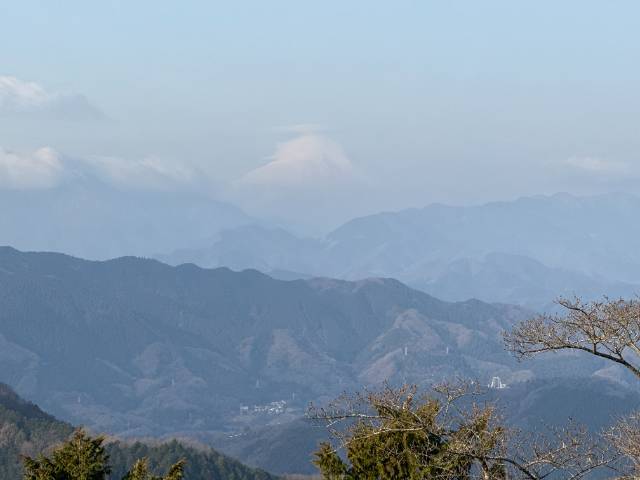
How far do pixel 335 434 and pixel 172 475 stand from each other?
636 cm

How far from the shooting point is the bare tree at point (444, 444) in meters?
29.2

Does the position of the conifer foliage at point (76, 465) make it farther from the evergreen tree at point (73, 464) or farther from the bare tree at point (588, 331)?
the bare tree at point (588, 331)

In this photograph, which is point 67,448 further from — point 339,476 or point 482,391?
point 482,391

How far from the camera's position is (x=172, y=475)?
37.5 m

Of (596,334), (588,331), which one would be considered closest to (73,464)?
(588,331)

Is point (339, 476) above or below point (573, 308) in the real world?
below

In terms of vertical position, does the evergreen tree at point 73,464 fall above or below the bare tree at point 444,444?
above

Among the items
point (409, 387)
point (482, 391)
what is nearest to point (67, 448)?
point (409, 387)

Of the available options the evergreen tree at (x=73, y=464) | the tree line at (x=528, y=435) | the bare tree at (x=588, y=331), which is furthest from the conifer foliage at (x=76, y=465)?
the bare tree at (x=588, y=331)

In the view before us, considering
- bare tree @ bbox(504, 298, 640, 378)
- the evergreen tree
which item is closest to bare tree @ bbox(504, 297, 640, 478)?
bare tree @ bbox(504, 298, 640, 378)

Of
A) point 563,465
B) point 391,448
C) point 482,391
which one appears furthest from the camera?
point 391,448

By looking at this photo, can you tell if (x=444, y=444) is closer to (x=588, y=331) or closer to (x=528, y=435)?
(x=528, y=435)

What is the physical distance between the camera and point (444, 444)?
109 ft

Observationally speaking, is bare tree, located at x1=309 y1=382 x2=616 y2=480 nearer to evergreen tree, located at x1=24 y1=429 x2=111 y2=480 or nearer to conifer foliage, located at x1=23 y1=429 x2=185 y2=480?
conifer foliage, located at x1=23 y1=429 x2=185 y2=480
